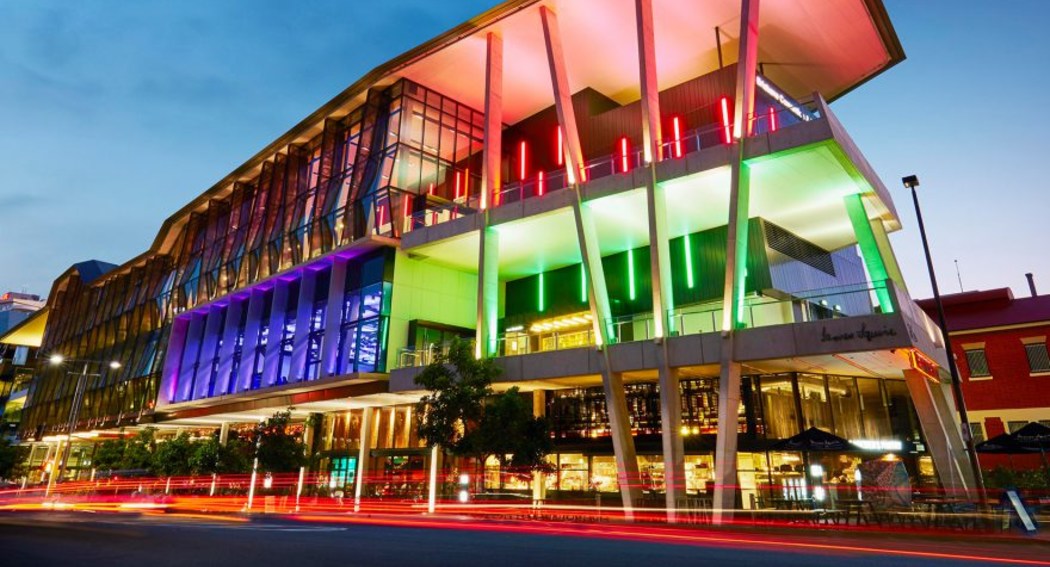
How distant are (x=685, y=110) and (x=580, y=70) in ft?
25.2

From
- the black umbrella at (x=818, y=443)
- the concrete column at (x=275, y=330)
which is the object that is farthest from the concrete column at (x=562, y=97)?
the concrete column at (x=275, y=330)

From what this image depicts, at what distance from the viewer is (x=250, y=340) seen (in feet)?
135

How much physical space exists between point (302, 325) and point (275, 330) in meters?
3.39

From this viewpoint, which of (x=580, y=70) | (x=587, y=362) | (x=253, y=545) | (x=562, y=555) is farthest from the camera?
(x=580, y=70)

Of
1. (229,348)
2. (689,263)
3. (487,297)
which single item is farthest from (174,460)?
(689,263)

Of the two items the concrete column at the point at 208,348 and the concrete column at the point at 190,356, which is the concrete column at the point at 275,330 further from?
the concrete column at the point at 190,356

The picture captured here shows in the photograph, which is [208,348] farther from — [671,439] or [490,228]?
[671,439]

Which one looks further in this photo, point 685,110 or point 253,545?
point 685,110

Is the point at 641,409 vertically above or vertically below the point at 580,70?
below

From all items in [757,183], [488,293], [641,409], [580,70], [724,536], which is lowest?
[724,536]

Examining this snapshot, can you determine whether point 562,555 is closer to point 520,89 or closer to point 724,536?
point 724,536

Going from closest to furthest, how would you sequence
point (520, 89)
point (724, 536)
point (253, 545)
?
point (253, 545)
point (724, 536)
point (520, 89)

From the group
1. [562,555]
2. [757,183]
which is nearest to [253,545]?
[562,555]

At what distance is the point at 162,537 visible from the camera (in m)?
13.2
